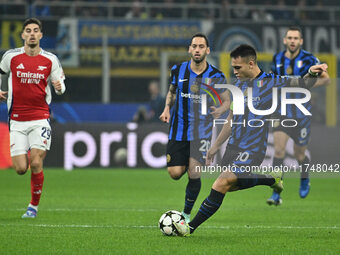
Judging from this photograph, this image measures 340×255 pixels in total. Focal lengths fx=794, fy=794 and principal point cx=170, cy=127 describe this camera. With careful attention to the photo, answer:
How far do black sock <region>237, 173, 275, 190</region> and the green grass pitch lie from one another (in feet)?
1.73

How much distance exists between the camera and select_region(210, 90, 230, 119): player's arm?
8.84 meters

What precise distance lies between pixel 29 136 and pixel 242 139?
121 inches

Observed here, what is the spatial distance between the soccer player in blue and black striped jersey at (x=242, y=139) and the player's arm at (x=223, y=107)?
120cm

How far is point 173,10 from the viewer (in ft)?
72.1

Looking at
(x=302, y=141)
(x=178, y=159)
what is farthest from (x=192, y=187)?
(x=302, y=141)

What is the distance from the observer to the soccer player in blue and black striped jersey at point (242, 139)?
735 cm

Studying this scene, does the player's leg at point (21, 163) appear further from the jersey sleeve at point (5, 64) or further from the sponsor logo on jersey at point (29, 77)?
the jersey sleeve at point (5, 64)

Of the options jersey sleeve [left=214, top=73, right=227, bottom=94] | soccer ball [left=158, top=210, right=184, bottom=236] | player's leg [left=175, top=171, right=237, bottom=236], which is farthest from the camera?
jersey sleeve [left=214, top=73, right=227, bottom=94]

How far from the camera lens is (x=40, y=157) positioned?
31.0ft

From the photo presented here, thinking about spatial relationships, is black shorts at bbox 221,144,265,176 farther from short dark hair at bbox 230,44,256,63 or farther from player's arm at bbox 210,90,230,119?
player's arm at bbox 210,90,230,119

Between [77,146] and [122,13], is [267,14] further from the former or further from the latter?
[77,146]

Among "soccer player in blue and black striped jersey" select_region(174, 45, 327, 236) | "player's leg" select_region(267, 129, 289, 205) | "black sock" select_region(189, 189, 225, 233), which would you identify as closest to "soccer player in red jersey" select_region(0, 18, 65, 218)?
"soccer player in blue and black striped jersey" select_region(174, 45, 327, 236)

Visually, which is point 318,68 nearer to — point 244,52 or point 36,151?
point 244,52

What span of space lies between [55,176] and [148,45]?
5.71 metres
